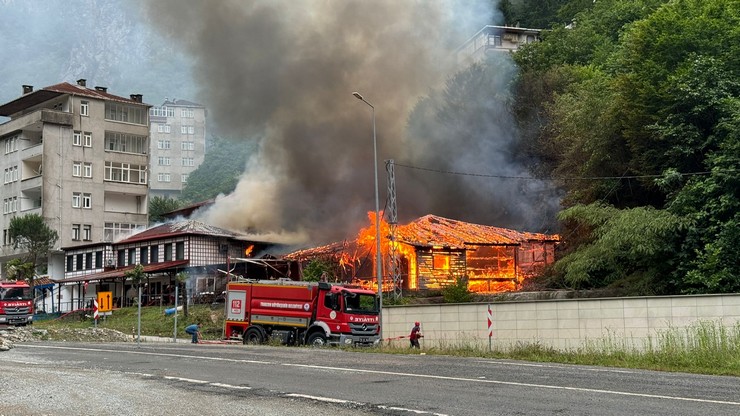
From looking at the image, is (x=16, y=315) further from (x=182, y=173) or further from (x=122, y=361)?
(x=182, y=173)

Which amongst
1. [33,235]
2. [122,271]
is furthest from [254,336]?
[33,235]

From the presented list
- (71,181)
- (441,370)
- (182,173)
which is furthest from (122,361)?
(182,173)

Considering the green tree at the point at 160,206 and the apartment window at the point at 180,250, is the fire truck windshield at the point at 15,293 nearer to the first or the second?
the apartment window at the point at 180,250

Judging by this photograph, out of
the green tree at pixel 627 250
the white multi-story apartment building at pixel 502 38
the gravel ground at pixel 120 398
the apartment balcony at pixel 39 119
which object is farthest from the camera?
the white multi-story apartment building at pixel 502 38

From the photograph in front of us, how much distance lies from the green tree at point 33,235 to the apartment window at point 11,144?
11320 mm

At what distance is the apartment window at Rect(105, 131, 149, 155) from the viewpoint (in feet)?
240

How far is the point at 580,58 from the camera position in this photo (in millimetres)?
66688

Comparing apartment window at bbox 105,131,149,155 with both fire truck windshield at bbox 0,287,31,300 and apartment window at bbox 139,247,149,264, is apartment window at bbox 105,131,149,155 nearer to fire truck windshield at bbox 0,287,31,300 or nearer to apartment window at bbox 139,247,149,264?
apartment window at bbox 139,247,149,264

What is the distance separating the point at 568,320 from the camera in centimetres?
2430

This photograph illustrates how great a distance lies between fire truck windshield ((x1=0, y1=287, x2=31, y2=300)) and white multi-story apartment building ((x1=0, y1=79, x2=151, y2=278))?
1067 inches

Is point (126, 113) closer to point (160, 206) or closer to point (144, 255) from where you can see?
point (144, 255)

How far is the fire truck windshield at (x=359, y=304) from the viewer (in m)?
28.2

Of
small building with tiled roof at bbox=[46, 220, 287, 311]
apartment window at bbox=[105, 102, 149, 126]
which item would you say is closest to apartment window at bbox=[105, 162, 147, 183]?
apartment window at bbox=[105, 102, 149, 126]

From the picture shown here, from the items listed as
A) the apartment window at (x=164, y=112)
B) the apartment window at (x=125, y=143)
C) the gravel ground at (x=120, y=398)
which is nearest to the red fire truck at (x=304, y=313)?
the gravel ground at (x=120, y=398)
